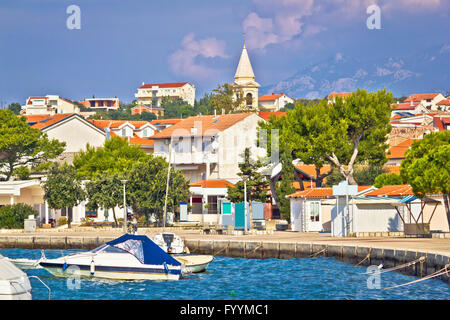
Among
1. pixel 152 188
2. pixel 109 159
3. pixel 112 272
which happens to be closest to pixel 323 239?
pixel 112 272

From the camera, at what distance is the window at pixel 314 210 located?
187 ft

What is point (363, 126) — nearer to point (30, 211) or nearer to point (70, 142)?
point (30, 211)

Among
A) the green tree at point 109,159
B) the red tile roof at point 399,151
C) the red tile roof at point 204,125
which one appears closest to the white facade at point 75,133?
the red tile roof at point 204,125

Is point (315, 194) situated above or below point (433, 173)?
below

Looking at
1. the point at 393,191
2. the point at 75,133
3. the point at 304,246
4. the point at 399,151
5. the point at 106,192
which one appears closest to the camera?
the point at 304,246

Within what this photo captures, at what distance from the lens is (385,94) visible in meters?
71.6

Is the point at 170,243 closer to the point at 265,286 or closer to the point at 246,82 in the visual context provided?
the point at 265,286

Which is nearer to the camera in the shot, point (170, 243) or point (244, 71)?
point (170, 243)

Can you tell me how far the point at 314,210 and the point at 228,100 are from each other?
65864mm

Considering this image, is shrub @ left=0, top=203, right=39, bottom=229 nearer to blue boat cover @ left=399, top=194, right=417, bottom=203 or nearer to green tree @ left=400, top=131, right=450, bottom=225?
blue boat cover @ left=399, top=194, right=417, bottom=203

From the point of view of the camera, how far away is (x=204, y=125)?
86.6 m

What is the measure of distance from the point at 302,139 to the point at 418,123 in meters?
71.4

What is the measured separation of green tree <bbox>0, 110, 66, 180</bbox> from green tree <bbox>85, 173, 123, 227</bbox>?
15.9 meters

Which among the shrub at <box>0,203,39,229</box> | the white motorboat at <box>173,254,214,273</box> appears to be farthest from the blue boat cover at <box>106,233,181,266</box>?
the shrub at <box>0,203,39,229</box>
